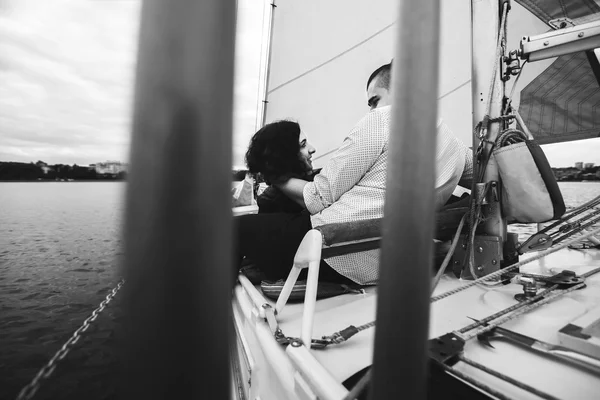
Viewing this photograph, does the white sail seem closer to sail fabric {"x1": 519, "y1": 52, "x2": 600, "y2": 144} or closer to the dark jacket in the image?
sail fabric {"x1": 519, "y1": 52, "x2": 600, "y2": 144}

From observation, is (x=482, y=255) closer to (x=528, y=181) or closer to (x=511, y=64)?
(x=528, y=181)

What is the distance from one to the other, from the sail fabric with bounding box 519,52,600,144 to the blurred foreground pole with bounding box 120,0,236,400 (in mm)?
2833

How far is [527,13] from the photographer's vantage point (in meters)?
2.01

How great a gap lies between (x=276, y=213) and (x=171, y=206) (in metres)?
0.92

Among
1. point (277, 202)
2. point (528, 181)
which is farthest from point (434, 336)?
point (277, 202)

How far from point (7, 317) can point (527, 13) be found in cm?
659

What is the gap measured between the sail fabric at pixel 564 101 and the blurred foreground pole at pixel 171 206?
2.83 meters

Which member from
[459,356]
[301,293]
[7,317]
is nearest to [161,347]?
[459,356]

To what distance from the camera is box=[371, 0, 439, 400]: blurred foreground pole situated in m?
0.16

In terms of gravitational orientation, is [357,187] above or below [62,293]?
above

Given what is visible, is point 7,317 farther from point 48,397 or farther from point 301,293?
point 301,293

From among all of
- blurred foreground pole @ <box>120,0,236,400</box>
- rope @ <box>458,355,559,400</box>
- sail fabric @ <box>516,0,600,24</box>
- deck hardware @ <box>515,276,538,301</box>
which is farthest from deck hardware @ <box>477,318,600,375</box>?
sail fabric @ <box>516,0,600,24</box>

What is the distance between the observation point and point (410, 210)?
161 mm

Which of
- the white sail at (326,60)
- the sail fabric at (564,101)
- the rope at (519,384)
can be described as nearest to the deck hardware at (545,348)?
the rope at (519,384)
